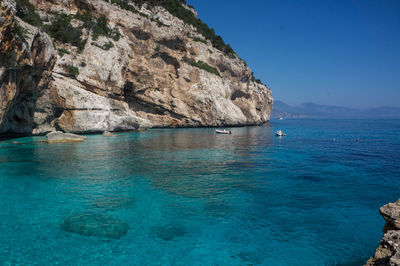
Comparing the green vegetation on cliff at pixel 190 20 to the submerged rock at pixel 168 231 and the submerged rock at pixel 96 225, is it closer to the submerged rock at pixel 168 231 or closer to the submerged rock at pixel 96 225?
the submerged rock at pixel 96 225

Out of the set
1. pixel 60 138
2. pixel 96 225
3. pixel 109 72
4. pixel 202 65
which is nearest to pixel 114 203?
pixel 96 225

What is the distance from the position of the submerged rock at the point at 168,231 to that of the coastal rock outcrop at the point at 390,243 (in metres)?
5.13

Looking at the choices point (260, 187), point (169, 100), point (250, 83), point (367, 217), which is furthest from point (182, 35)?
point (367, 217)

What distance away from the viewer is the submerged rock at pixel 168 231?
320 inches

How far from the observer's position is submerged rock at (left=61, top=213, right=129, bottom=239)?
26.7 ft

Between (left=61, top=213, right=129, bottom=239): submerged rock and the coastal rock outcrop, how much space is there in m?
6.64

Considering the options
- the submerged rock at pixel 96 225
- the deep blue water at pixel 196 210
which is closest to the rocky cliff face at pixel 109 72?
the deep blue water at pixel 196 210

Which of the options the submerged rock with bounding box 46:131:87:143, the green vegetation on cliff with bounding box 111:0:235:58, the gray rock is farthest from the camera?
the green vegetation on cliff with bounding box 111:0:235:58

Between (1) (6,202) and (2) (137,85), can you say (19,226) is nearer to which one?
(1) (6,202)

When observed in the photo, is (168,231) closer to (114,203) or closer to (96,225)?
(96,225)

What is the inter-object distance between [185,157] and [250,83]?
65.1 metres

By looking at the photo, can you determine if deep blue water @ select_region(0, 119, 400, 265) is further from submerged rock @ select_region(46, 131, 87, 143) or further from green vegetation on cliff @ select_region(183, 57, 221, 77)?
green vegetation on cliff @ select_region(183, 57, 221, 77)

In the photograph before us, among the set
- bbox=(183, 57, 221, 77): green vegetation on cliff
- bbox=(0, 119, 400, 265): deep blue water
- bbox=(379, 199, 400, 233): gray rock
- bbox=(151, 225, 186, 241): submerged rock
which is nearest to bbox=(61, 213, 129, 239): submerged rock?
bbox=(0, 119, 400, 265): deep blue water

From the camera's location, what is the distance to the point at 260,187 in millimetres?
13352
